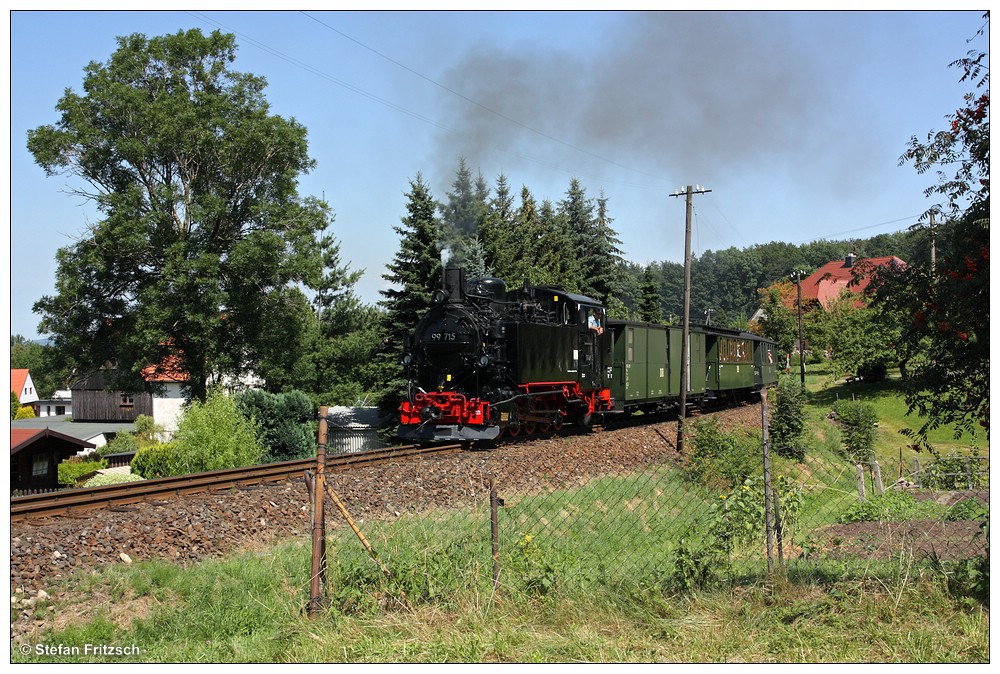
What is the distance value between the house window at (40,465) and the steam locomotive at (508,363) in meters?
16.3

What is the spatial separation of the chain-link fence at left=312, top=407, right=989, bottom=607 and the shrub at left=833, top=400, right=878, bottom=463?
5589 mm

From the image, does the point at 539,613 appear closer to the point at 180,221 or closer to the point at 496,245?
the point at 180,221

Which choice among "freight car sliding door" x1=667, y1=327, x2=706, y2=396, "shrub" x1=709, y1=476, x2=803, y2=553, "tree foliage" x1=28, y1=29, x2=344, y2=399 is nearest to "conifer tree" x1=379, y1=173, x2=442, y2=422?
"tree foliage" x1=28, y1=29, x2=344, y2=399

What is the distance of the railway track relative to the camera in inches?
394

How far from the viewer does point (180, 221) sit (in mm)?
30344

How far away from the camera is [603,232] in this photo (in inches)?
2400

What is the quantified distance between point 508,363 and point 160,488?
26.8ft

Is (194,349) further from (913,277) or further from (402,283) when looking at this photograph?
(913,277)

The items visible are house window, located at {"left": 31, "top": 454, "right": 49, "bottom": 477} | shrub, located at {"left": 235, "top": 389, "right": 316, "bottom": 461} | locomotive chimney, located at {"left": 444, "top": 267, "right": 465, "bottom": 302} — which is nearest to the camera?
locomotive chimney, located at {"left": 444, "top": 267, "right": 465, "bottom": 302}

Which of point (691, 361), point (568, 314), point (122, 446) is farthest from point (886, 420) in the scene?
point (122, 446)

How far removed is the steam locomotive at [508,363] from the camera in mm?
17344

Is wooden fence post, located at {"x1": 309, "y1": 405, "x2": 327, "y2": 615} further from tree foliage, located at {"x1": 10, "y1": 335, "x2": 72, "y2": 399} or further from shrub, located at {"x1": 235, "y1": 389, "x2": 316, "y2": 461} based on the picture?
tree foliage, located at {"x1": 10, "y1": 335, "x2": 72, "y2": 399}
